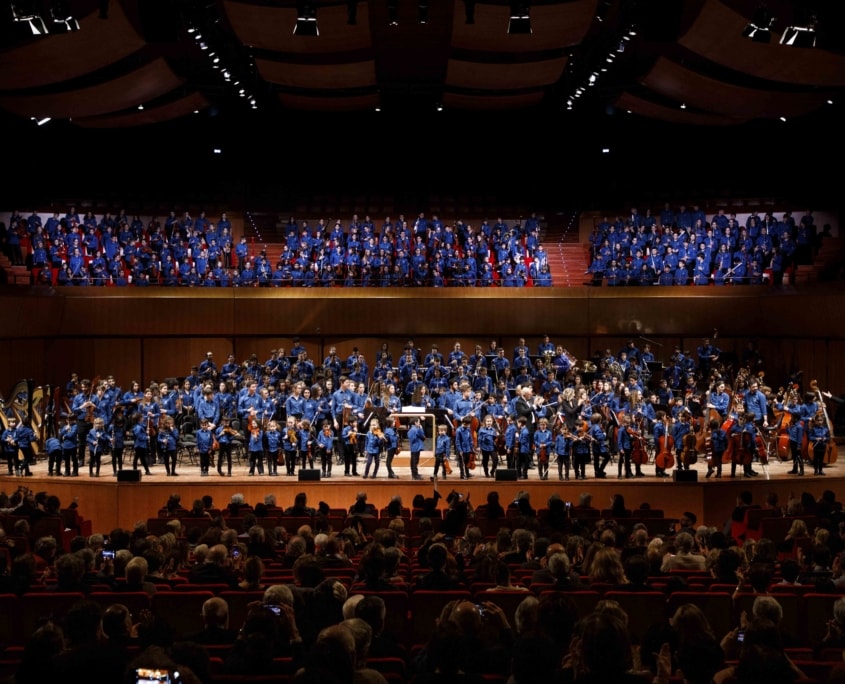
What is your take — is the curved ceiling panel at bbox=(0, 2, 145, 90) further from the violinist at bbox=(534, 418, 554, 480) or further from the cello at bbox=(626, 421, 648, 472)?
the cello at bbox=(626, 421, 648, 472)

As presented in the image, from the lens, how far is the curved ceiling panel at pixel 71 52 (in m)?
16.5

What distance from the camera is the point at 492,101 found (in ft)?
78.5

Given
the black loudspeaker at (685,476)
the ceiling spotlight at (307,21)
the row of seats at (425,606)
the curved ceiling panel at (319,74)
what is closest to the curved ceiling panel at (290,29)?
the curved ceiling panel at (319,74)

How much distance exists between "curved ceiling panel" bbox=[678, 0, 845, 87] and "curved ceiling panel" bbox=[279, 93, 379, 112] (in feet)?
27.4

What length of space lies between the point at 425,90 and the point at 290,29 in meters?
7.56

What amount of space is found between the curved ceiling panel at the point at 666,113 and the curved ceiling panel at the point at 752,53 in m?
4.57

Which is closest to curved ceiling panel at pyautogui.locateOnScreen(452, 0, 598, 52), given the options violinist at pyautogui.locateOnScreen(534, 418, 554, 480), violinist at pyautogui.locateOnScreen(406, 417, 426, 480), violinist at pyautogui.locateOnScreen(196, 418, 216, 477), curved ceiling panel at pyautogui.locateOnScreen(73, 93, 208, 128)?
curved ceiling panel at pyautogui.locateOnScreen(73, 93, 208, 128)

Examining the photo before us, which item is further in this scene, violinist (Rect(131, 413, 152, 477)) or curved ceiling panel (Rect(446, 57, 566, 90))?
curved ceiling panel (Rect(446, 57, 566, 90))

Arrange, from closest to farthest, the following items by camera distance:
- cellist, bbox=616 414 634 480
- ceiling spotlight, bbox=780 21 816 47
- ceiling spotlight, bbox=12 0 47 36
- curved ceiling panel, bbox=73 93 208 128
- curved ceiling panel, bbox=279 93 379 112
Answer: ceiling spotlight, bbox=12 0 47 36, ceiling spotlight, bbox=780 21 816 47, cellist, bbox=616 414 634 480, curved ceiling panel, bbox=73 93 208 128, curved ceiling panel, bbox=279 93 379 112

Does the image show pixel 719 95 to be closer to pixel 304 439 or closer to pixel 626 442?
pixel 626 442

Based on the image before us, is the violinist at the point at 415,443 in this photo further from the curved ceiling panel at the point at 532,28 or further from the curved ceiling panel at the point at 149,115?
the curved ceiling panel at the point at 149,115

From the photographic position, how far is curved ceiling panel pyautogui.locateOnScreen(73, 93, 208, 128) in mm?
22484

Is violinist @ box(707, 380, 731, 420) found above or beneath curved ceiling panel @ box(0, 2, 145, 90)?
beneath

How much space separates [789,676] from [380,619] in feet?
6.93
